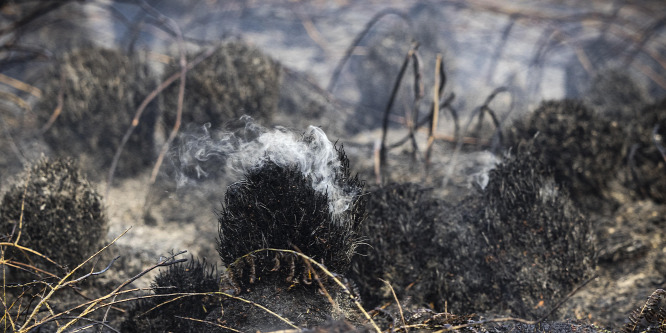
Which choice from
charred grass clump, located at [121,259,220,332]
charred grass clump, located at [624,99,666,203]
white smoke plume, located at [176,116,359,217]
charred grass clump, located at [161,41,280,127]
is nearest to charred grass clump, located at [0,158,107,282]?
charred grass clump, located at [121,259,220,332]

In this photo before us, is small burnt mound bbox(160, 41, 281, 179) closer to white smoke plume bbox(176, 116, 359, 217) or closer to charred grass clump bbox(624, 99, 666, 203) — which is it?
white smoke plume bbox(176, 116, 359, 217)

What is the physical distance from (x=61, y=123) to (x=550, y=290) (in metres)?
5.30

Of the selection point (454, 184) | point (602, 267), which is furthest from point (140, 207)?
point (602, 267)

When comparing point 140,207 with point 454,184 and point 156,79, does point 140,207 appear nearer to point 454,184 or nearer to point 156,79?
point 156,79

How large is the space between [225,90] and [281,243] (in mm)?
3123

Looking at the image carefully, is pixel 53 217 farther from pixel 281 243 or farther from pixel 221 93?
pixel 221 93

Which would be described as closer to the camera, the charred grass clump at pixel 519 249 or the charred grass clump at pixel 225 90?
the charred grass clump at pixel 519 249

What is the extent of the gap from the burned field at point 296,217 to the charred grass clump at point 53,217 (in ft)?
0.04

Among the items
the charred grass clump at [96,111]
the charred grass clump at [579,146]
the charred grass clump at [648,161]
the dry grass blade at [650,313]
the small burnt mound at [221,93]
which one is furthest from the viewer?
the charred grass clump at [96,111]

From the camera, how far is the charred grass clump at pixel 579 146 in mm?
3949

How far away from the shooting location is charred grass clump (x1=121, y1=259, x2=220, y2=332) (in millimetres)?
2430

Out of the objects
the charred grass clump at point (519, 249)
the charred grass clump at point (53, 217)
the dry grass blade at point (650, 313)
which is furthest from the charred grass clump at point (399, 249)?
the charred grass clump at point (53, 217)

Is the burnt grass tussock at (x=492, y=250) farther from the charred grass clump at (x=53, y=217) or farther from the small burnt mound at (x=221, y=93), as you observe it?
the small burnt mound at (x=221, y=93)

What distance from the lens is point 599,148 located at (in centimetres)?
398
